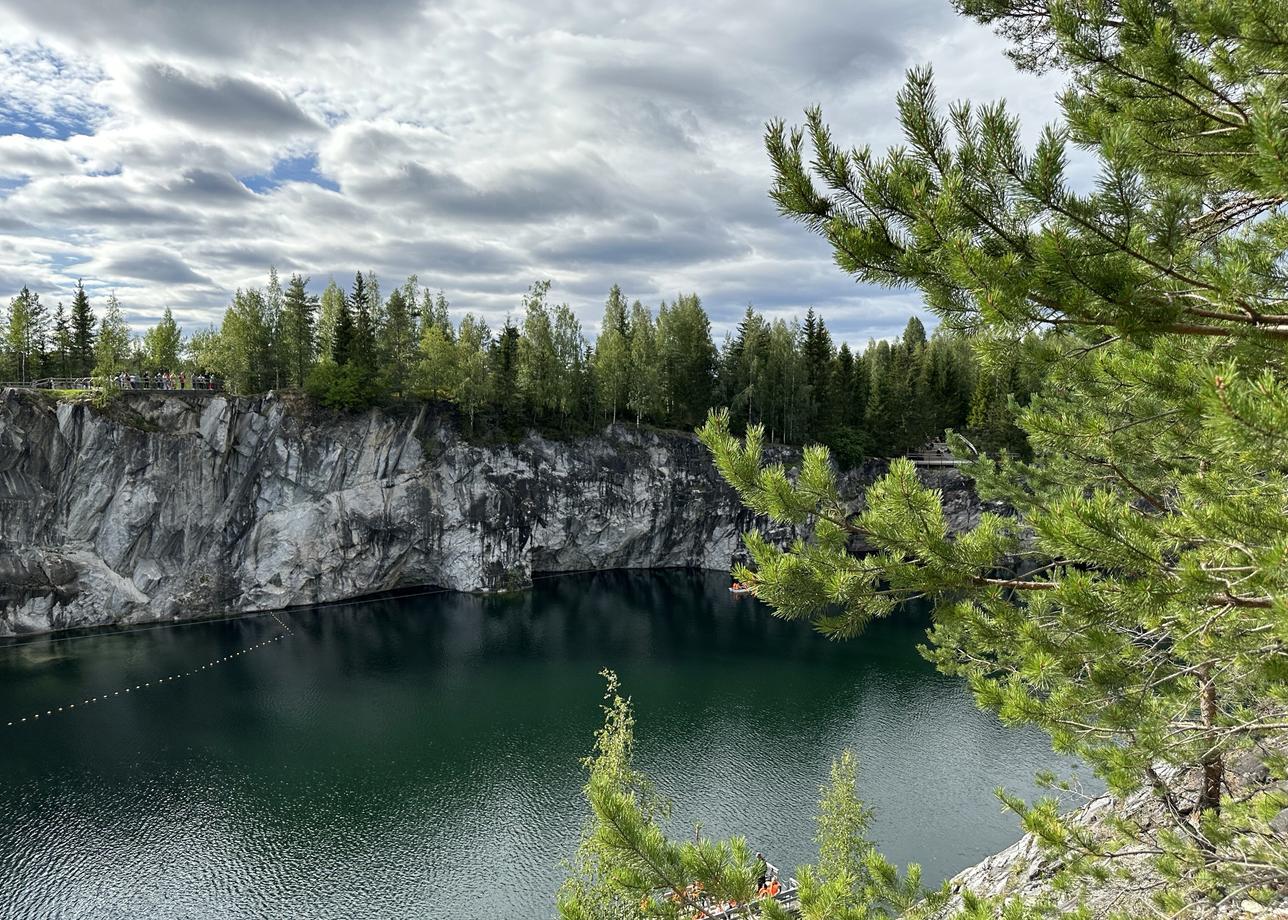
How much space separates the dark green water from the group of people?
15056 mm

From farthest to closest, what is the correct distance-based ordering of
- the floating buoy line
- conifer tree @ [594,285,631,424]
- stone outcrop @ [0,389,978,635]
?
conifer tree @ [594,285,631,424] < stone outcrop @ [0,389,978,635] < the floating buoy line

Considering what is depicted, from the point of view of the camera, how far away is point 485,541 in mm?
50719

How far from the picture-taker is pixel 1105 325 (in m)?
4.09

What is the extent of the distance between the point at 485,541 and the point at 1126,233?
4940 cm

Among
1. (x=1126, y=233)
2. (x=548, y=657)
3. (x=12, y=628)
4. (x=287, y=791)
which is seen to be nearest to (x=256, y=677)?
(x=287, y=791)

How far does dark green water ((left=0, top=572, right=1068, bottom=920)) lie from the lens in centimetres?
2006

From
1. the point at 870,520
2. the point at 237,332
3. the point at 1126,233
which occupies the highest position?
the point at 237,332

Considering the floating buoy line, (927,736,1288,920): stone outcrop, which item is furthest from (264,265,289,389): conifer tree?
(927,736,1288,920): stone outcrop

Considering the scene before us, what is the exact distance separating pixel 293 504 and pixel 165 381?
1098 centimetres

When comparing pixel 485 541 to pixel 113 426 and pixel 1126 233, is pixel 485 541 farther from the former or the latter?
pixel 1126 233

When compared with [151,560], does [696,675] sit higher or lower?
lower

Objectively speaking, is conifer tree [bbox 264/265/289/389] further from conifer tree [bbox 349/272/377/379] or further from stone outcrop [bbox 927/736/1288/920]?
stone outcrop [bbox 927/736/1288/920]

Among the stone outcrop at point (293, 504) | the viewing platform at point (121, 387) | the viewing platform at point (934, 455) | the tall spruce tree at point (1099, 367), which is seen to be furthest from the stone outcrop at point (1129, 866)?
the viewing platform at point (934, 455)

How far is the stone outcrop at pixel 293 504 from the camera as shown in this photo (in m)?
39.4
